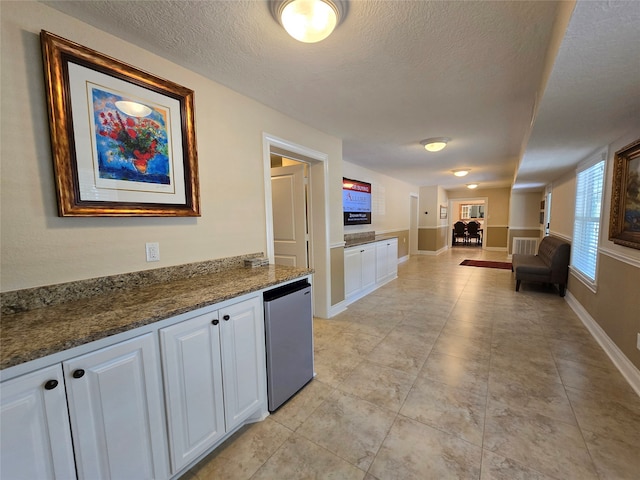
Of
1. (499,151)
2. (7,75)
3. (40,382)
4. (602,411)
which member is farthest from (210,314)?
(499,151)

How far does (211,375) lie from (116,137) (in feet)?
4.61

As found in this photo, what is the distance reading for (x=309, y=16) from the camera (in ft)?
4.17

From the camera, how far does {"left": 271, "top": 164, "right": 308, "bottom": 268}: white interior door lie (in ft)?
10.9

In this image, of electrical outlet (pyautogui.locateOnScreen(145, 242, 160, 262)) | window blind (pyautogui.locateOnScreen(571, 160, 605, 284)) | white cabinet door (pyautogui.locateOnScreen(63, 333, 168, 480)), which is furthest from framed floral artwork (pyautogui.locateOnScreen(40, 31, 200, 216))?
window blind (pyautogui.locateOnScreen(571, 160, 605, 284))

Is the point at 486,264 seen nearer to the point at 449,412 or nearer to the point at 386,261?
the point at 386,261

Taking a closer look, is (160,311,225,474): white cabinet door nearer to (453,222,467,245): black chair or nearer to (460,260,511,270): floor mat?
(460,260,511,270): floor mat

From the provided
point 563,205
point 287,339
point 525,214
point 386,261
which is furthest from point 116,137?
point 525,214

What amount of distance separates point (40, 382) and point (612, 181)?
4220mm

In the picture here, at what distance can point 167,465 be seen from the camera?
124 cm

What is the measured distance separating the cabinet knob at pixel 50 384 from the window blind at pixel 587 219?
14.5ft

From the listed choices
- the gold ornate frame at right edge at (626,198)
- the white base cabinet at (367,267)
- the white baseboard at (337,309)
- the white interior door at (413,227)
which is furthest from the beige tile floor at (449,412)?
the white interior door at (413,227)

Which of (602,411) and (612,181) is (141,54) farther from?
(612,181)

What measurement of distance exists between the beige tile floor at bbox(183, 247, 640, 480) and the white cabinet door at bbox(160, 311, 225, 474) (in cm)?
19

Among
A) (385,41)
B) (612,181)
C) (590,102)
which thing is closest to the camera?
(385,41)
